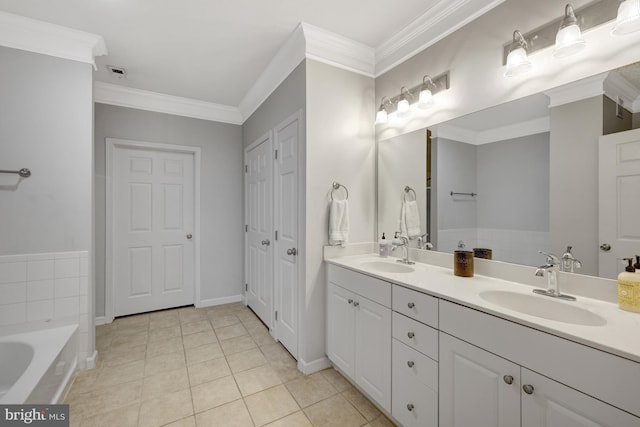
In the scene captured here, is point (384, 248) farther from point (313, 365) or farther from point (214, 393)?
point (214, 393)

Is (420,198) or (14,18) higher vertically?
(14,18)

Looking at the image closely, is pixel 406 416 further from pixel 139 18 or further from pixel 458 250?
pixel 139 18

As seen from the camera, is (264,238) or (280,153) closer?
(280,153)

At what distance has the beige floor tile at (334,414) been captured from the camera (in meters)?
1.57

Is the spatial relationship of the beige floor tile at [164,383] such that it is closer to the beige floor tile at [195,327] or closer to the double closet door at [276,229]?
the beige floor tile at [195,327]

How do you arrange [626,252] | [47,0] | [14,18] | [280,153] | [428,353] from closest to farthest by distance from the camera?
1. [626,252]
2. [428,353]
3. [47,0]
4. [14,18]
5. [280,153]

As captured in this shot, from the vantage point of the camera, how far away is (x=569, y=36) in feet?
3.91

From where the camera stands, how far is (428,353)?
1287 mm

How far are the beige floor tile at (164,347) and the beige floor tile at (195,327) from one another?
5.7 inches

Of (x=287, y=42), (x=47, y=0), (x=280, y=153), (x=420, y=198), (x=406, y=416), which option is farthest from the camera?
(x=280, y=153)

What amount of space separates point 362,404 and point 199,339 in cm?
166

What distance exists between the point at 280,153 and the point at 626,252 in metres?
2.20

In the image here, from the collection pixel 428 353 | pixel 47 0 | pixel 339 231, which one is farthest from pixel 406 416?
pixel 47 0

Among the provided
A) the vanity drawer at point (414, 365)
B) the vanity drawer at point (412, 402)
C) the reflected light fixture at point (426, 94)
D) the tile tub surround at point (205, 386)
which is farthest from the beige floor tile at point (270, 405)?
the reflected light fixture at point (426, 94)
